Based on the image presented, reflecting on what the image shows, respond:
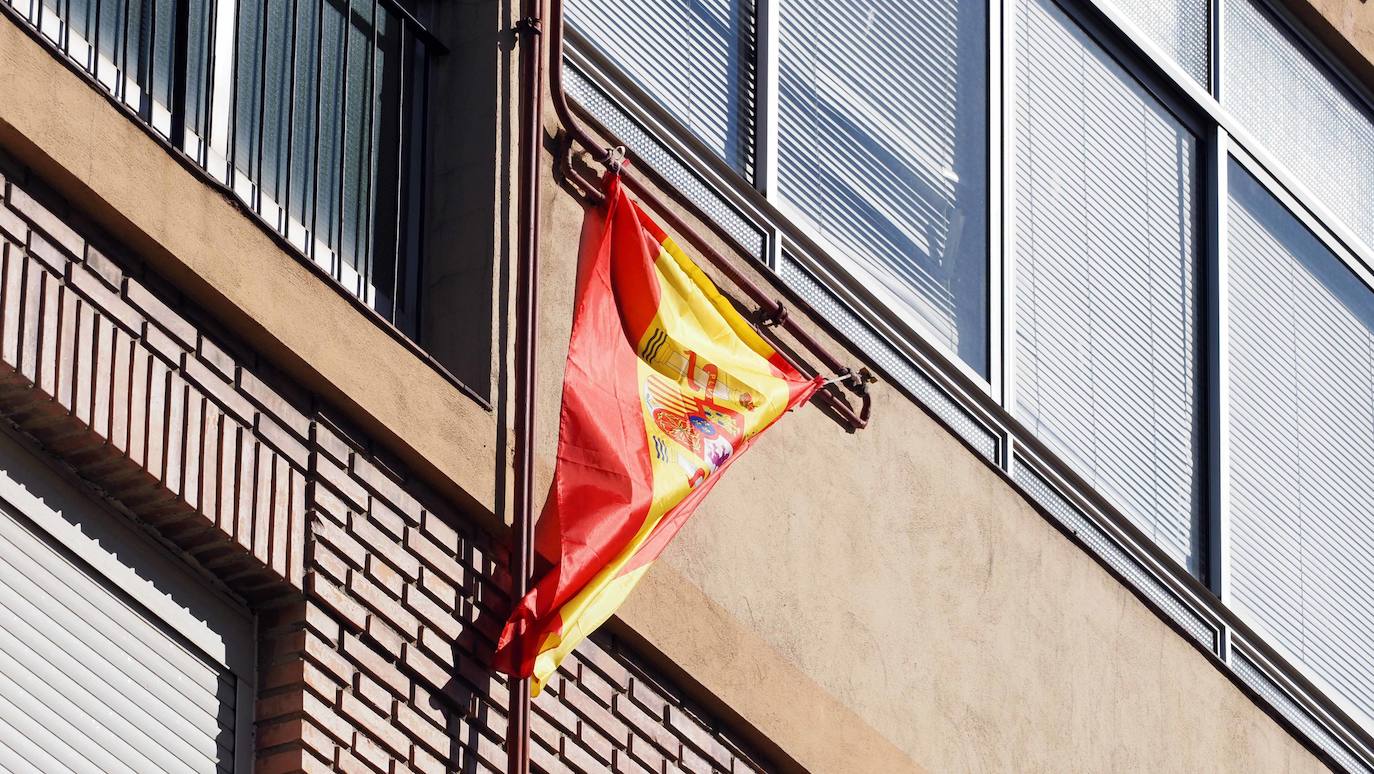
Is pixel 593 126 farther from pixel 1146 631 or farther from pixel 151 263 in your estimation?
pixel 1146 631

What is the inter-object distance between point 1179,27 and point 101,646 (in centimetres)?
740

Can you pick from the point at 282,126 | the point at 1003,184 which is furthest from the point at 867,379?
the point at 282,126

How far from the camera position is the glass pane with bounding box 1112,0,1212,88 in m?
12.9

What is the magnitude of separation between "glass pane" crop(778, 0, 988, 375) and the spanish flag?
130cm

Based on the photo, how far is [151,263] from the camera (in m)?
7.64

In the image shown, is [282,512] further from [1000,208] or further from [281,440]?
[1000,208]

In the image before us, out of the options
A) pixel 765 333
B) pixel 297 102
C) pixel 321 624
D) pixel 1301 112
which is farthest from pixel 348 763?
pixel 1301 112

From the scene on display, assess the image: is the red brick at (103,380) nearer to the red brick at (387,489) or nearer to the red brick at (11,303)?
the red brick at (11,303)

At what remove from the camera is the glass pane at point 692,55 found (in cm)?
1010

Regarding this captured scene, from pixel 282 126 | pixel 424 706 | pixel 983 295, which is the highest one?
pixel 983 295

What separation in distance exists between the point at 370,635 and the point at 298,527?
39cm

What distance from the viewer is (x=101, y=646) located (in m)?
7.35

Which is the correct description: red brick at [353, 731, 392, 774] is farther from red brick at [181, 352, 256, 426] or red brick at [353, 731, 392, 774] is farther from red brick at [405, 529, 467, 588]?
red brick at [181, 352, 256, 426]

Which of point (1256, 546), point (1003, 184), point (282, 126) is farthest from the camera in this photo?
point (1256, 546)
